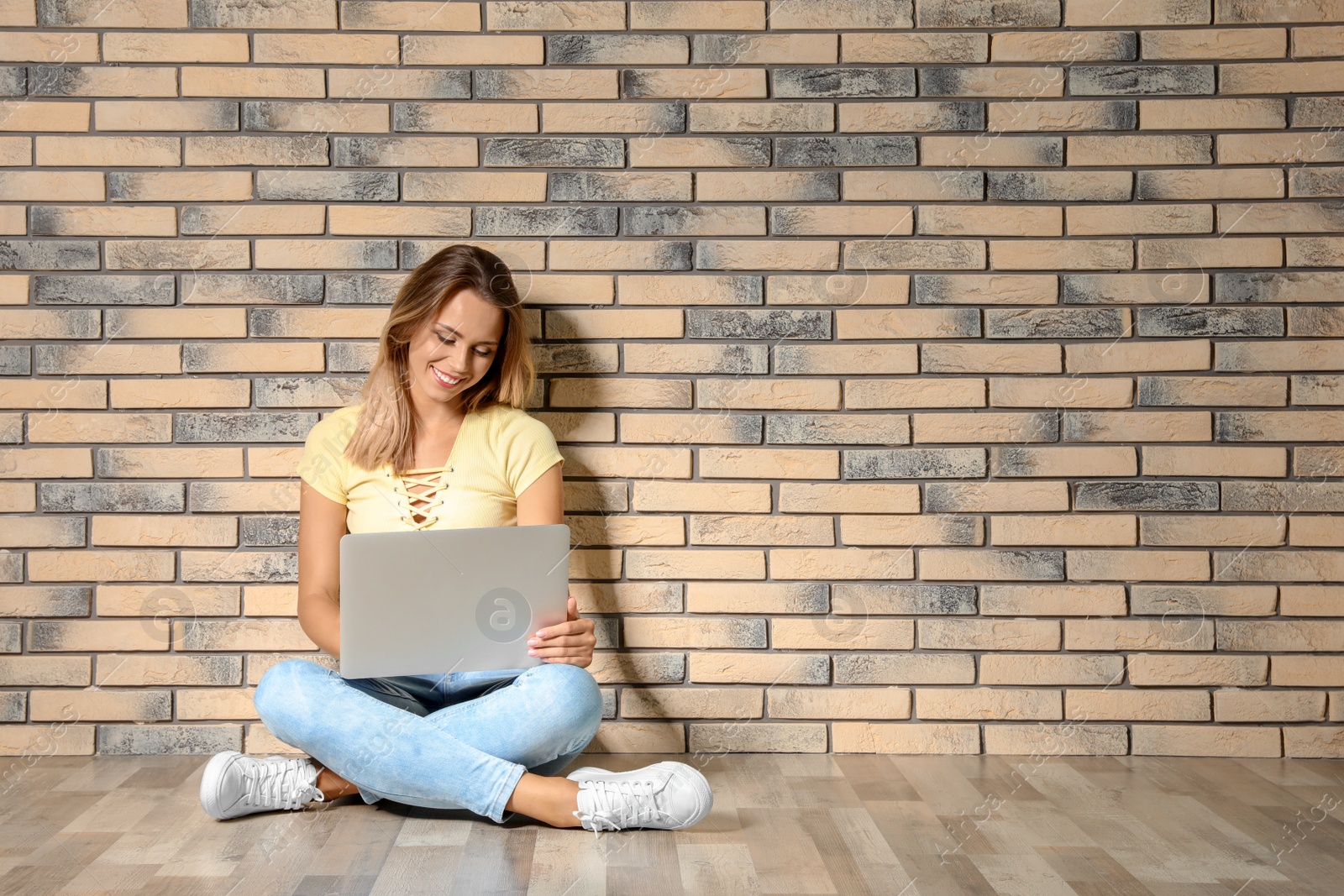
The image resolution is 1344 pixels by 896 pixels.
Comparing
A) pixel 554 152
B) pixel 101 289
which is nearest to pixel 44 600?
pixel 101 289

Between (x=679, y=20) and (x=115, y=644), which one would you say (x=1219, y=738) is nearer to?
(x=679, y=20)

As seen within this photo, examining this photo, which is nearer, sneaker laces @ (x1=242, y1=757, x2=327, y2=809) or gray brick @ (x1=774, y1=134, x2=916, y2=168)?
sneaker laces @ (x1=242, y1=757, x2=327, y2=809)

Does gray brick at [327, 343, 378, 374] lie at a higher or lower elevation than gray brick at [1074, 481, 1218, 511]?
higher

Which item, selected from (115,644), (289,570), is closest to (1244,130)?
(289,570)

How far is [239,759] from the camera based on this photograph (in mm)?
1911

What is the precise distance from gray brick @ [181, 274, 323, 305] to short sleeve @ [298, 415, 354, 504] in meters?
0.36

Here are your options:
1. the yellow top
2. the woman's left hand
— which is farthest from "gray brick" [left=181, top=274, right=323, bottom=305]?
the woman's left hand

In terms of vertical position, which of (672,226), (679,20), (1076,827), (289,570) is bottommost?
(1076,827)

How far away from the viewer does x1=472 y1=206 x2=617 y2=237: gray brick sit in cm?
231

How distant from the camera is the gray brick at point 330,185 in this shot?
2.31 meters

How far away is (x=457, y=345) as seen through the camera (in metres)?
2.07

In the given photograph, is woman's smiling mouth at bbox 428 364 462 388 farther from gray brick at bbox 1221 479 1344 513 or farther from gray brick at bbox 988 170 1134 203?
gray brick at bbox 1221 479 1344 513

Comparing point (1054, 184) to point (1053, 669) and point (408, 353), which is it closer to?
point (1053, 669)

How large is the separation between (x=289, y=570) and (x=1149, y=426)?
199cm
